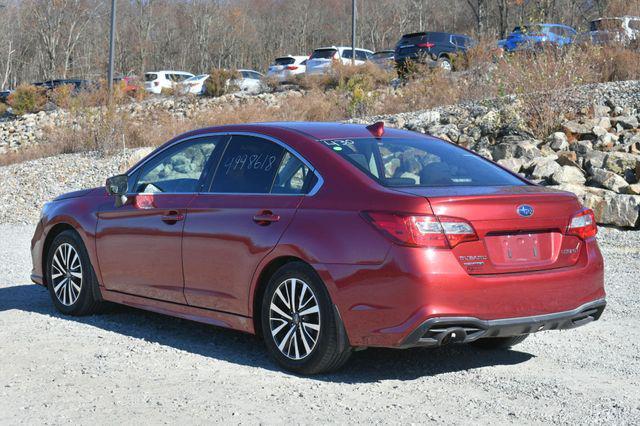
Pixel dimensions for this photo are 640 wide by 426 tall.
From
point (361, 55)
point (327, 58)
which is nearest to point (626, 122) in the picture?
point (327, 58)

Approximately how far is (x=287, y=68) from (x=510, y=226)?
3739 cm

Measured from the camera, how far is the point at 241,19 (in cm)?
8556

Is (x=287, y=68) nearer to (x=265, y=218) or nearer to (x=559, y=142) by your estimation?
(x=559, y=142)

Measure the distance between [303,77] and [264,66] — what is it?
45.6 metres

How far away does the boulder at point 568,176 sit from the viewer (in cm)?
1404

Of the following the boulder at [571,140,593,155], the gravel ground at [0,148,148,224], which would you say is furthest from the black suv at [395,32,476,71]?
the boulder at [571,140,593,155]

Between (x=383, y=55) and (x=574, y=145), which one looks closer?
(x=574, y=145)

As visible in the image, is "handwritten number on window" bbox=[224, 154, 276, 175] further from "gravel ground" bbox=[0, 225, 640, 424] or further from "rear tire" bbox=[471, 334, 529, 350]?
"rear tire" bbox=[471, 334, 529, 350]

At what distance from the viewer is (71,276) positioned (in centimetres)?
781

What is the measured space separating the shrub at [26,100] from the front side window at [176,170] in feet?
126

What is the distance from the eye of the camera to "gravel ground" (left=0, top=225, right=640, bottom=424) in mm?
5156

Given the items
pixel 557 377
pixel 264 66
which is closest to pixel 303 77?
pixel 557 377

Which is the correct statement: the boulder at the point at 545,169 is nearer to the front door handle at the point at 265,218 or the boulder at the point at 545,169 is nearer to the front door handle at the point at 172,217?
the front door handle at the point at 172,217

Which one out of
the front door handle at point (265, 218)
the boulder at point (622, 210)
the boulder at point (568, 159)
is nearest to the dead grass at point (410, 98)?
the boulder at point (568, 159)
